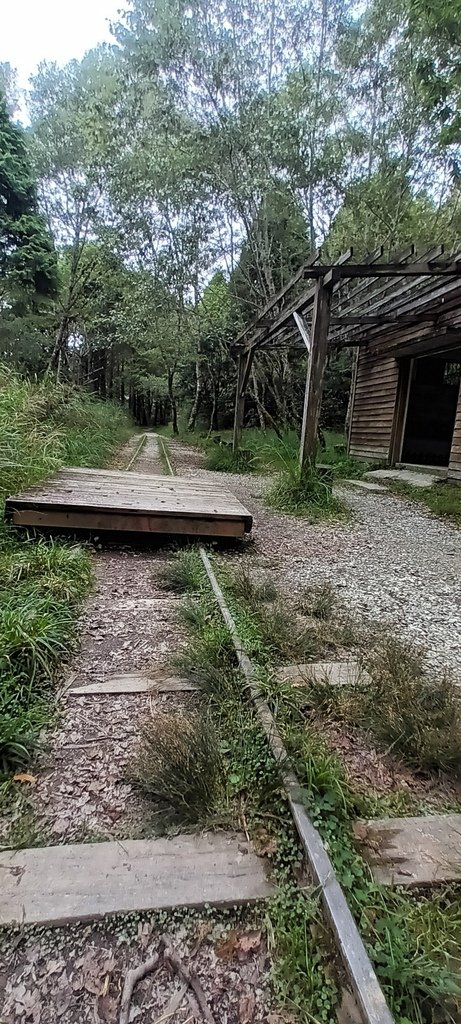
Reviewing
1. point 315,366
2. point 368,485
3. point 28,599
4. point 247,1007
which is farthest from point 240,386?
point 247,1007

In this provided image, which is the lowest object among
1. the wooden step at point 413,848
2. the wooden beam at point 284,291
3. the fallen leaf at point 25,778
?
the fallen leaf at point 25,778

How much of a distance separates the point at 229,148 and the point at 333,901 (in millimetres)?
11730

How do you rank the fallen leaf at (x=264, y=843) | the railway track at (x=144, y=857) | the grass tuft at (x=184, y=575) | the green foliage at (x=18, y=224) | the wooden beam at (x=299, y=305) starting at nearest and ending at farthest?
the railway track at (x=144, y=857), the fallen leaf at (x=264, y=843), the grass tuft at (x=184, y=575), the wooden beam at (x=299, y=305), the green foliage at (x=18, y=224)

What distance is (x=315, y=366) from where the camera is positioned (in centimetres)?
557

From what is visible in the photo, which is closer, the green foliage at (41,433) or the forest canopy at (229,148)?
the green foliage at (41,433)

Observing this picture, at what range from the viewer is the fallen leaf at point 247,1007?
0.85 m

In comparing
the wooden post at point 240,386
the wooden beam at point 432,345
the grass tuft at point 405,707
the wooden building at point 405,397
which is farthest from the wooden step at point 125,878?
the wooden post at point 240,386

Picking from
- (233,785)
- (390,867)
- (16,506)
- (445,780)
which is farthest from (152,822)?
(16,506)

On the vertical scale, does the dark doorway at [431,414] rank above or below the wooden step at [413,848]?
above

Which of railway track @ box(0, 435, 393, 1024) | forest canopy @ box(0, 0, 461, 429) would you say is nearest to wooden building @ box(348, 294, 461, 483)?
forest canopy @ box(0, 0, 461, 429)

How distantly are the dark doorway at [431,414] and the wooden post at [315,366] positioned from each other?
5.75m

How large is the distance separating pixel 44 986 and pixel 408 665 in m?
1.53

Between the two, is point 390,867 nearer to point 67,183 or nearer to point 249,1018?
point 249,1018

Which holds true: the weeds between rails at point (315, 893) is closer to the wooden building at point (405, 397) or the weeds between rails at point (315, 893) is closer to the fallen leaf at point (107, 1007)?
the fallen leaf at point (107, 1007)
